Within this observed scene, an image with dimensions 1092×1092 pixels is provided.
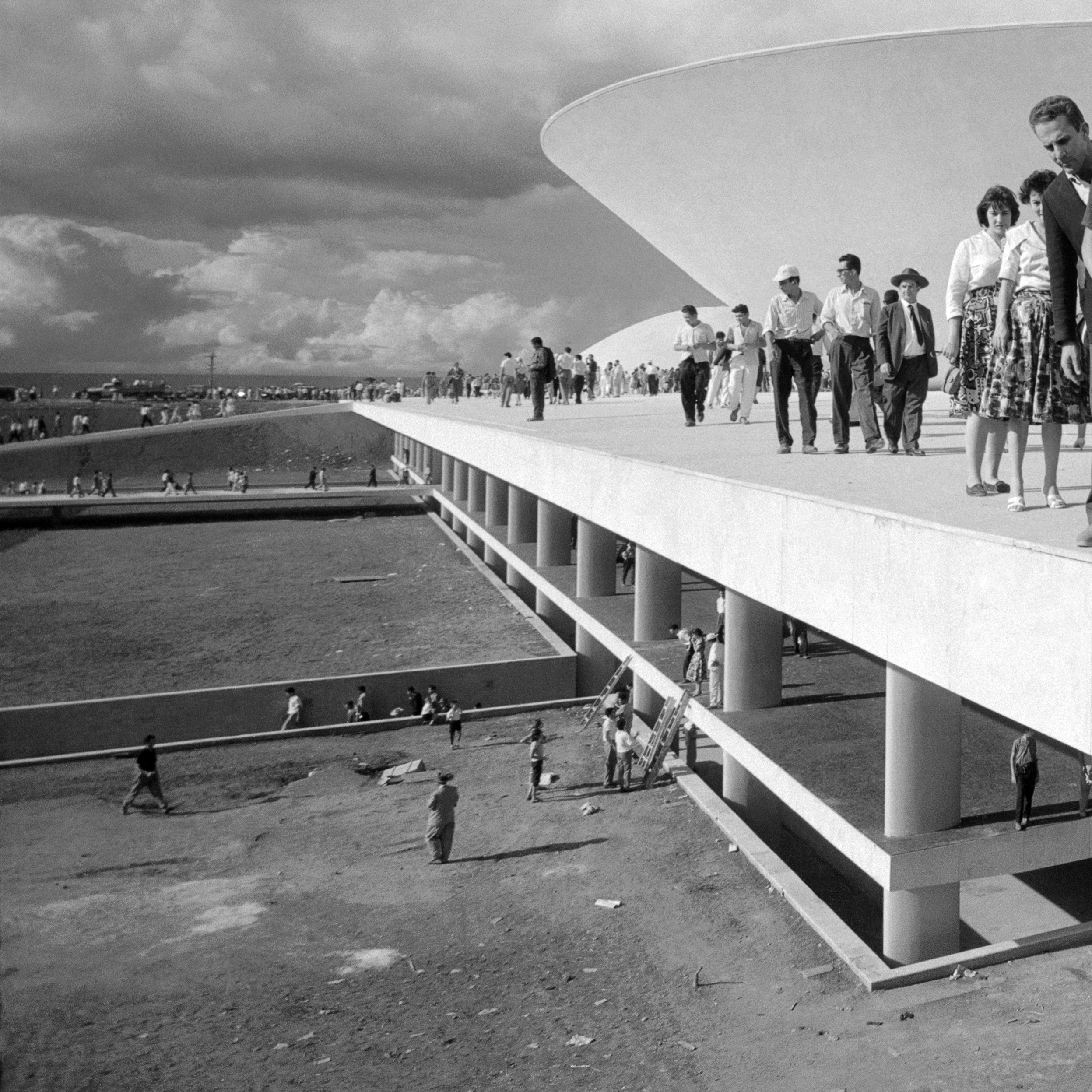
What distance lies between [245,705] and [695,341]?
769 cm

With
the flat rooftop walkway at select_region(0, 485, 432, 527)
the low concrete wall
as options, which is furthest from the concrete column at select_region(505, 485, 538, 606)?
the flat rooftop walkway at select_region(0, 485, 432, 527)

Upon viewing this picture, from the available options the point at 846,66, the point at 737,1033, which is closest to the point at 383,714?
the point at 737,1033

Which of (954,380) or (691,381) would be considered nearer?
(954,380)

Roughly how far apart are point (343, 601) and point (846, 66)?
17144mm

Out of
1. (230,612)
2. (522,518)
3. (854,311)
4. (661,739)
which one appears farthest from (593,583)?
(230,612)

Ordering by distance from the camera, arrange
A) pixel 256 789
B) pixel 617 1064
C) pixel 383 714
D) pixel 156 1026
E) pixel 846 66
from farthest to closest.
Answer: pixel 846 66
pixel 383 714
pixel 256 789
pixel 156 1026
pixel 617 1064

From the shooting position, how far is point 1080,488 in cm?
595

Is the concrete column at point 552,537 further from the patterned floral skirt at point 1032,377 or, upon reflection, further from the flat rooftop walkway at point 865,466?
the patterned floral skirt at point 1032,377

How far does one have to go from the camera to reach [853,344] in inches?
334

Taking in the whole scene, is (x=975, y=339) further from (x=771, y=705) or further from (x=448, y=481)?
(x=448, y=481)

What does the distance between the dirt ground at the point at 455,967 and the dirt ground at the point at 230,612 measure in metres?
5.76

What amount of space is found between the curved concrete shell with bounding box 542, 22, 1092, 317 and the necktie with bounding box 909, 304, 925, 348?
21.6 metres

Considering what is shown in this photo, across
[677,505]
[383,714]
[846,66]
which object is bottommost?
[383,714]

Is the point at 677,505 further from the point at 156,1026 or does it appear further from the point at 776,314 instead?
the point at 156,1026
